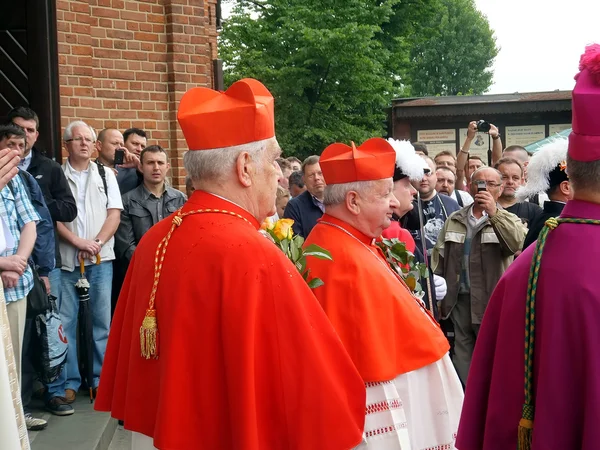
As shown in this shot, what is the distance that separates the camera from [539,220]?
5211mm

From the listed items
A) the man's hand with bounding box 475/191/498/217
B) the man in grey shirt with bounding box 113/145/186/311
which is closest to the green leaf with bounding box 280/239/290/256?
the man's hand with bounding box 475/191/498/217

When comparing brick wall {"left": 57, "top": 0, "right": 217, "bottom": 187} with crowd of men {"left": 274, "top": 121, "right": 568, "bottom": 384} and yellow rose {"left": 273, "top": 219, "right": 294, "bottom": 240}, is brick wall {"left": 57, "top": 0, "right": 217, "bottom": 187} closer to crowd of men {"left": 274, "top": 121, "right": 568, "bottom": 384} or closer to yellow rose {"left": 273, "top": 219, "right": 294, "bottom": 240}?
crowd of men {"left": 274, "top": 121, "right": 568, "bottom": 384}

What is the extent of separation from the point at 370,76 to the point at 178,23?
16.5 metres

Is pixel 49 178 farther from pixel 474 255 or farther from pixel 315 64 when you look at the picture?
pixel 315 64

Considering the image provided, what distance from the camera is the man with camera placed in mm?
7379

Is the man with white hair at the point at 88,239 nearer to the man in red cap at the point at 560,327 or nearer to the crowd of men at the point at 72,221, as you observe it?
the crowd of men at the point at 72,221

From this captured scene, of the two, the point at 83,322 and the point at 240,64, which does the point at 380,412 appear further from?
the point at 240,64

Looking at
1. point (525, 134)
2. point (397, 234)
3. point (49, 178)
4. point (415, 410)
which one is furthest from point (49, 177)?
point (525, 134)

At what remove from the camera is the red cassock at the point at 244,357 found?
2914mm

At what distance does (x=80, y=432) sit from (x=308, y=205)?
11.3 ft

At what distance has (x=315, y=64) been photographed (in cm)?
2547

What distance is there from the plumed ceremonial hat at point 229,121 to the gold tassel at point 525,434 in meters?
1.39

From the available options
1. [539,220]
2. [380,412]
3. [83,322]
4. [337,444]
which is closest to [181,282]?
[337,444]

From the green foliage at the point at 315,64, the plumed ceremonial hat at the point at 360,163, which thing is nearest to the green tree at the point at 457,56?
the green foliage at the point at 315,64
